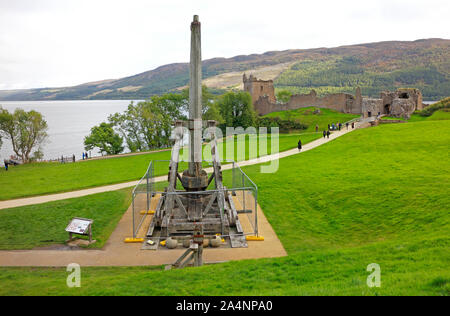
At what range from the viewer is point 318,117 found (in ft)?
194

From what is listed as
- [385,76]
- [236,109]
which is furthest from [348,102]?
[385,76]

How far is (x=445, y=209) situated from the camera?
36.8ft

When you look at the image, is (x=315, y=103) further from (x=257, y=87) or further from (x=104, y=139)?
(x=104, y=139)

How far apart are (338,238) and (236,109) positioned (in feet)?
176

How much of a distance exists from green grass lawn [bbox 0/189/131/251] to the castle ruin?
42.6 metres

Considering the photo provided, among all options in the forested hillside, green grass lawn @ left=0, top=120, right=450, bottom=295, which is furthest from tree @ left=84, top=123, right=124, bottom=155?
the forested hillside

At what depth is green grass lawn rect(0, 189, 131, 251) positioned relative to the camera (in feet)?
37.6

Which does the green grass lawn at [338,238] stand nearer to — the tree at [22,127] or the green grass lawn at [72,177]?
the green grass lawn at [72,177]

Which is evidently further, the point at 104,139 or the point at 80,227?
the point at 104,139

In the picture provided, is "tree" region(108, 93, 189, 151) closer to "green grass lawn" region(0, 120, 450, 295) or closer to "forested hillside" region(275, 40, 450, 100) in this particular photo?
"green grass lawn" region(0, 120, 450, 295)

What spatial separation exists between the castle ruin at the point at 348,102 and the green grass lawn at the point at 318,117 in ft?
6.73

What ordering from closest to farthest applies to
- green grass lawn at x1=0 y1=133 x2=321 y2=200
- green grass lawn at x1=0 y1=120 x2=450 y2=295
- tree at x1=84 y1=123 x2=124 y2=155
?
green grass lawn at x1=0 y1=120 x2=450 y2=295
green grass lawn at x1=0 y1=133 x2=321 y2=200
tree at x1=84 y1=123 x2=124 y2=155
